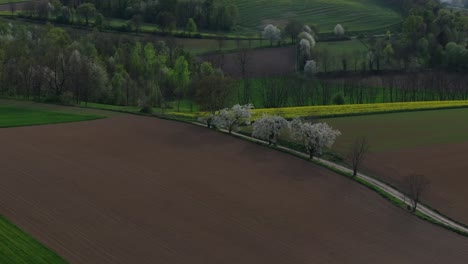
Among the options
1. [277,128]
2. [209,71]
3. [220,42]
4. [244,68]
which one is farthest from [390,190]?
[220,42]

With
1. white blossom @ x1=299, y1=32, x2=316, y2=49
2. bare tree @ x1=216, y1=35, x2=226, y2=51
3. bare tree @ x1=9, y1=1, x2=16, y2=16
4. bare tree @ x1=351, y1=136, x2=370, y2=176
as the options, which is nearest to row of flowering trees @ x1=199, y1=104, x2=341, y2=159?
bare tree @ x1=351, y1=136, x2=370, y2=176

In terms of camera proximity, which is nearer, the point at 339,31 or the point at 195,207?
the point at 195,207

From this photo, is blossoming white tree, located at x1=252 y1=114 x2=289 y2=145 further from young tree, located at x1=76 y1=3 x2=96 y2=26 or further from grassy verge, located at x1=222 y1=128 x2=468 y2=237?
young tree, located at x1=76 y1=3 x2=96 y2=26

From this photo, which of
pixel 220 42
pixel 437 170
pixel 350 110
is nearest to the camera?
pixel 437 170

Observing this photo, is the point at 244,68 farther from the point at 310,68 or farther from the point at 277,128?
the point at 277,128

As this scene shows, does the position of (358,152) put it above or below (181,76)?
below

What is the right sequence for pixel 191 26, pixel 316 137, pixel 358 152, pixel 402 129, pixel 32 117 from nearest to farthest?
pixel 358 152 → pixel 316 137 → pixel 402 129 → pixel 32 117 → pixel 191 26
